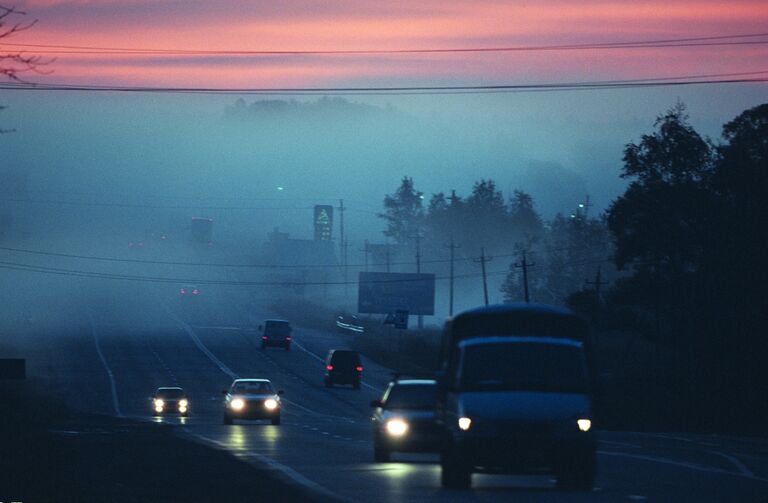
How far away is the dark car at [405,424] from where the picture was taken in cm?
2656

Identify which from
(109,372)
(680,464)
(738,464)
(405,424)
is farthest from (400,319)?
(680,464)

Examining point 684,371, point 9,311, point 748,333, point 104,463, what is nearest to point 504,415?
point 104,463

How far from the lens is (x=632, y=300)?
86812mm

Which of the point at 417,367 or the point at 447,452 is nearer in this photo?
the point at 447,452

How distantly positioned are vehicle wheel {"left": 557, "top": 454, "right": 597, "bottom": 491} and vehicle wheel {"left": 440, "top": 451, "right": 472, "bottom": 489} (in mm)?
1280

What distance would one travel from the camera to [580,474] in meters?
18.8

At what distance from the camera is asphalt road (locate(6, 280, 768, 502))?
19.9m

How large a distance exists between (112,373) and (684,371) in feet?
111

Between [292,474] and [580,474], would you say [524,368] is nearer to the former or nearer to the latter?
[580,474]

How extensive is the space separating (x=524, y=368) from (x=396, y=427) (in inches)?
306

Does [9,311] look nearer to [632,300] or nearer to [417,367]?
[417,367]

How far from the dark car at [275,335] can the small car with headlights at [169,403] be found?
1519 inches

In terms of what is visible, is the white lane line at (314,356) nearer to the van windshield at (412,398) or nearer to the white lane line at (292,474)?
the white lane line at (292,474)

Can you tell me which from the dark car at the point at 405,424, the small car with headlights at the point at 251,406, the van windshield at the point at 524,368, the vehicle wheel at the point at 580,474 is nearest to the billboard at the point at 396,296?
the small car with headlights at the point at 251,406
